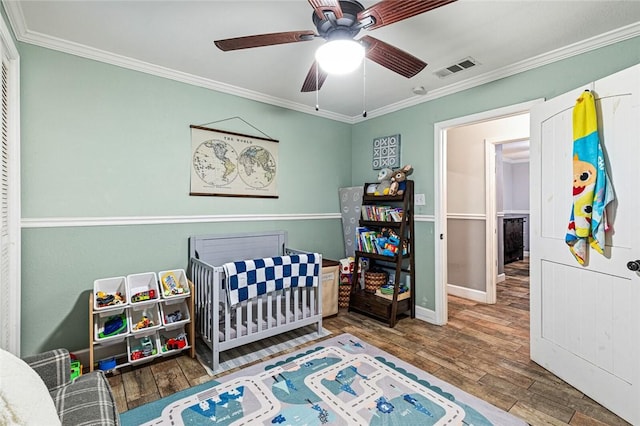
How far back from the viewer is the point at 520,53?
7.48 feet

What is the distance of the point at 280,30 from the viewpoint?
2000 millimetres

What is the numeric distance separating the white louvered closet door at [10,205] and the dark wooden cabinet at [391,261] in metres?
2.73

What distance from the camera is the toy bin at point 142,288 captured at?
2.20 meters

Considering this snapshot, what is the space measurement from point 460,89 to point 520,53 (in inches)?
23.8

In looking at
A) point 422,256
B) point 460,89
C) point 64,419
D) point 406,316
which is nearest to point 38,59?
point 64,419

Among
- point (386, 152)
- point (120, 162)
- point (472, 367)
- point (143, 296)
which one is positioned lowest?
point (472, 367)

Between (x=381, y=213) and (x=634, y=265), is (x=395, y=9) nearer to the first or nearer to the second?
(x=634, y=265)

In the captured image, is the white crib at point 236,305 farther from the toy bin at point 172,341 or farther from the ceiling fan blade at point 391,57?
the ceiling fan blade at point 391,57

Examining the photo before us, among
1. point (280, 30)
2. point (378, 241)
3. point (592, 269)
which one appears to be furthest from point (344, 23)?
point (378, 241)

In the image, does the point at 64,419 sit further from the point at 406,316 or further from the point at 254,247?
the point at 406,316

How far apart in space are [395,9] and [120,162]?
2.22 m

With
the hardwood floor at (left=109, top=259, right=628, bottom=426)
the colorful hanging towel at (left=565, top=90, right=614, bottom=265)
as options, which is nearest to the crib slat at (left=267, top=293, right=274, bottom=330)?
the hardwood floor at (left=109, top=259, right=628, bottom=426)

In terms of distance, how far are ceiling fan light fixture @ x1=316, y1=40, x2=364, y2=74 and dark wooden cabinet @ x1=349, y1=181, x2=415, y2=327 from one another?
1.75m

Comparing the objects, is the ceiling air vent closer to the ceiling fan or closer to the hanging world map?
the ceiling fan
